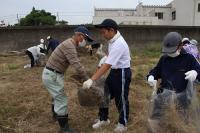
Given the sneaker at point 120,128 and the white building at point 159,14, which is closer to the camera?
the sneaker at point 120,128

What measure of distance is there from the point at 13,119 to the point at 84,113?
116 centimetres

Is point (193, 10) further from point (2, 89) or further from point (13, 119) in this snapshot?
point (13, 119)

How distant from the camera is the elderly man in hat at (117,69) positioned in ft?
17.8

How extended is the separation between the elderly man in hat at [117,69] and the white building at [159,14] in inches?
1252

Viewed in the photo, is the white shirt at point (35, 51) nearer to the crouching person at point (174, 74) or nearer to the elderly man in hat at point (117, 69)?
the elderly man in hat at point (117, 69)

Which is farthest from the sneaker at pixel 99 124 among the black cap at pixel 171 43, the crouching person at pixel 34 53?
the crouching person at pixel 34 53

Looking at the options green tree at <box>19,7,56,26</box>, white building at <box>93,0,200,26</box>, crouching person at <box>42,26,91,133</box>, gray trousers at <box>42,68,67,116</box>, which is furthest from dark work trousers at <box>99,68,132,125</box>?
white building at <box>93,0,200,26</box>

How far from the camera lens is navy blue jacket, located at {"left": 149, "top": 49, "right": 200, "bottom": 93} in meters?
4.38

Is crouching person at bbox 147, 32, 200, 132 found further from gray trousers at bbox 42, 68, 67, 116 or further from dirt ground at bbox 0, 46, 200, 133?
gray trousers at bbox 42, 68, 67, 116

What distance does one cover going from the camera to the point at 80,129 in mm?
6227

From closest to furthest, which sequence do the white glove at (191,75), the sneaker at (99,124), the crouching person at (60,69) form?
the white glove at (191,75) → the crouching person at (60,69) → the sneaker at (99,124)

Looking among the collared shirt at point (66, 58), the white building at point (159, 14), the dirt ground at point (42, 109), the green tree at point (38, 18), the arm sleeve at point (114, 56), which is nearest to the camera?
the arm sleeve at point (114, 56)

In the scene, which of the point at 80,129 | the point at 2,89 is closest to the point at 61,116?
the point at 80,129

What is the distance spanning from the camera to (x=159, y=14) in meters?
44.3
